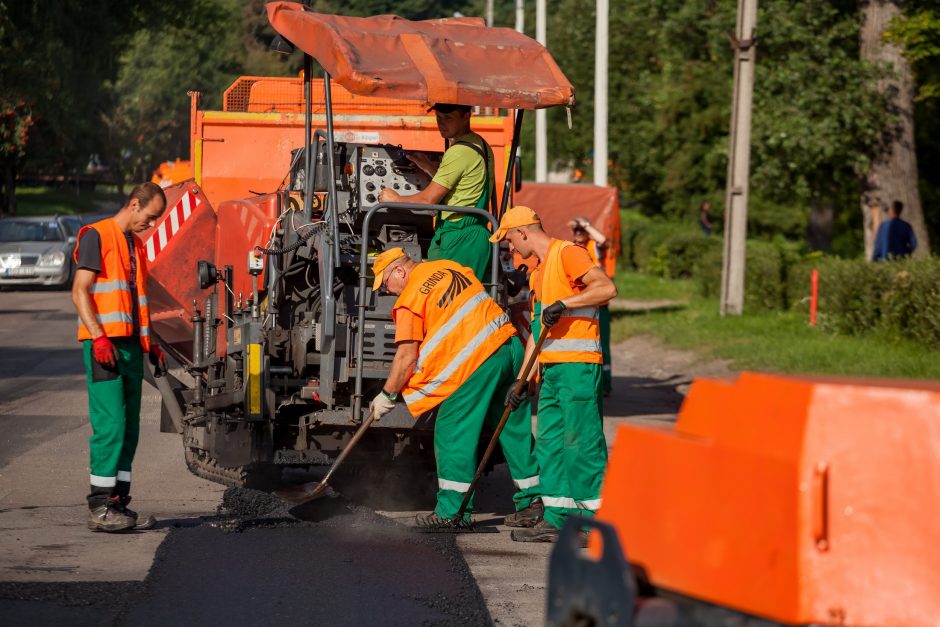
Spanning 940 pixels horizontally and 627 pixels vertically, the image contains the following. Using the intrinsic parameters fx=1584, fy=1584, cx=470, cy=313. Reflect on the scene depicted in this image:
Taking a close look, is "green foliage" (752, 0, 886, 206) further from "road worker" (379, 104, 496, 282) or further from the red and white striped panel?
"road worker" (379, 104, 496, 282)

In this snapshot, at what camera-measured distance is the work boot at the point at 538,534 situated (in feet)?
26.9

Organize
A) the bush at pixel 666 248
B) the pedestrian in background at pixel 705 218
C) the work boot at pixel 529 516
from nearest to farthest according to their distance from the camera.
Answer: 1. the work boot at pixel 529 516
2. the bush at pixel 666 248
3. the pedestrian in background at pixel 705 218

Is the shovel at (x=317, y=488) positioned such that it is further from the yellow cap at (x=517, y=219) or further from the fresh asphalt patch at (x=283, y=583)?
the yellow cap at (x=517, y=219)

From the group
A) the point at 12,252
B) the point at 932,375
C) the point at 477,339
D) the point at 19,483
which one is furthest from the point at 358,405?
the point at 12,252

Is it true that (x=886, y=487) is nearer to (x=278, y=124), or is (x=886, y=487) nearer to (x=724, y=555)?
(x=724, y=555)

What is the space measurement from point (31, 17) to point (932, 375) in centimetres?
2980

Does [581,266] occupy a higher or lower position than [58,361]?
higher

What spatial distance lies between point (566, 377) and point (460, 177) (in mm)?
1466

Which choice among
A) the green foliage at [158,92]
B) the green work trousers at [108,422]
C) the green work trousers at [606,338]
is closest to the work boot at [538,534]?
the green work trousers at [108,422]

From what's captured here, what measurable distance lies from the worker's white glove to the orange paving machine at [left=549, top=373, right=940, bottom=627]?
14.2ft

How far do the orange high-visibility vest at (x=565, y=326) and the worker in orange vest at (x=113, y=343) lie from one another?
210 cm

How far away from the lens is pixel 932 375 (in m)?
14.7

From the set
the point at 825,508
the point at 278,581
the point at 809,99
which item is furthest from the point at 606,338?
the point at 809,99

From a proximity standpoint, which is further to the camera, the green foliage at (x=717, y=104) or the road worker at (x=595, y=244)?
the green foliage at (x=717, y=104)
